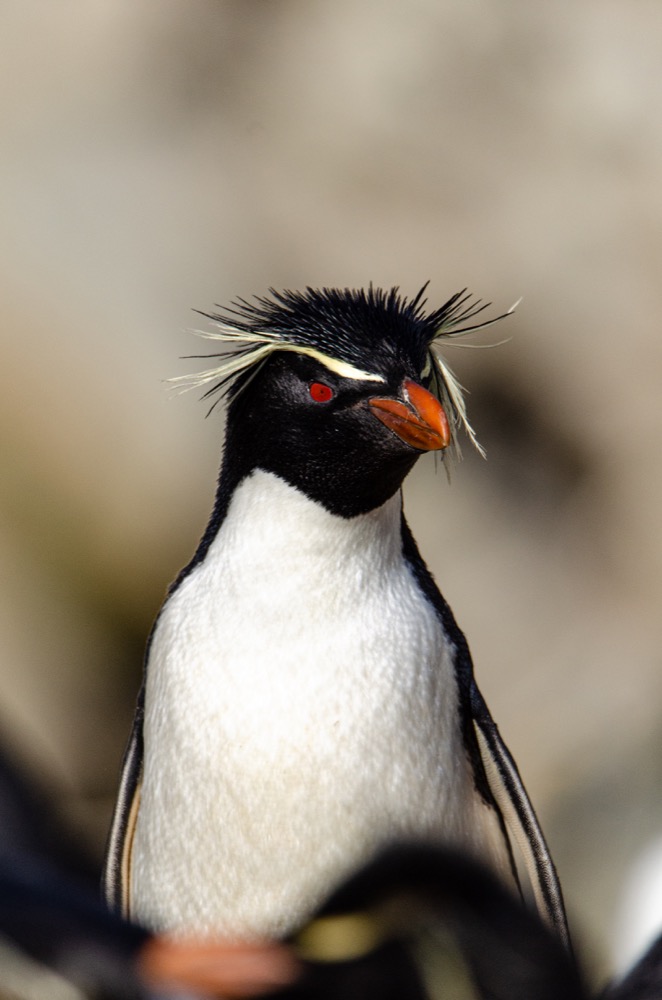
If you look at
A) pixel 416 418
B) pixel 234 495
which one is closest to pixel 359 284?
pixel 234 495

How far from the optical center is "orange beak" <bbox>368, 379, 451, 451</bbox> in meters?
1.31

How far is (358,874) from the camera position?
1012 millimetres

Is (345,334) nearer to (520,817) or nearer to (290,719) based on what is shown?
(290,719)

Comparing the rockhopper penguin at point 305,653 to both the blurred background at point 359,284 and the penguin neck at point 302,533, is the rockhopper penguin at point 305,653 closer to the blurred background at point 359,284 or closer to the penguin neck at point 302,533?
the penguin neck at point 302,533

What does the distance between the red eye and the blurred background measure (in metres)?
1.91

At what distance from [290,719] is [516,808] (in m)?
0.43

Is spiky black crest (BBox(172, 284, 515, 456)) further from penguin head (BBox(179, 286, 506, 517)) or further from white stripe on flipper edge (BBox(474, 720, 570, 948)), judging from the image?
white stripe on flipper edge (BBox(474, 720, 570, 948))

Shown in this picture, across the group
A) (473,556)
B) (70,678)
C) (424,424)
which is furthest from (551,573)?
(424,424)

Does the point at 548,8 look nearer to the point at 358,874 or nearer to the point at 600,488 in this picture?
the point at 600,488

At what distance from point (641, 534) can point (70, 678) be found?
1.76 m

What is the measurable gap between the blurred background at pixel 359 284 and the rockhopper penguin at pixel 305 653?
1.82 metres

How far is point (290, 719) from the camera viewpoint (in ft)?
4.50

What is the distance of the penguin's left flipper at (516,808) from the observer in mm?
1611

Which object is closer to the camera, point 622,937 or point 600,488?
point 622,937
